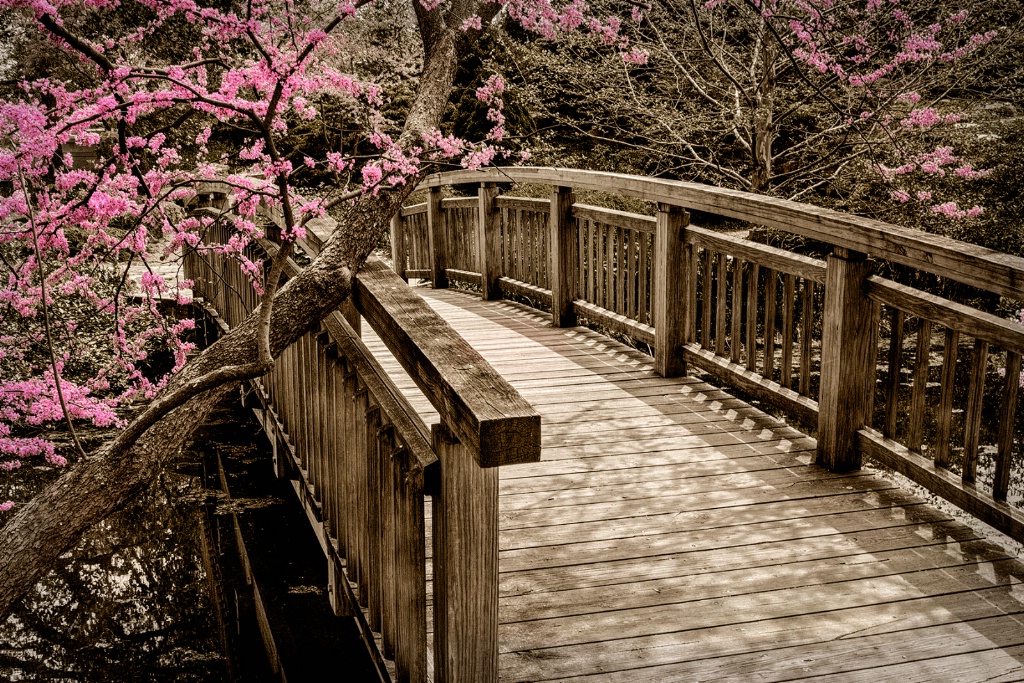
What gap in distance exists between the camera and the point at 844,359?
4.08 m

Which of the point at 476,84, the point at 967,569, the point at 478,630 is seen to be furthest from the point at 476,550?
the point at 476,84

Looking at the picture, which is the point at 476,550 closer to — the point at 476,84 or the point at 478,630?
the point at 478,630

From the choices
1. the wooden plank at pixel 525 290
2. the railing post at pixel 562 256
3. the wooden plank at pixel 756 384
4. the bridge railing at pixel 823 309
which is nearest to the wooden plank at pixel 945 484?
the bridge railing at pixel 823 309

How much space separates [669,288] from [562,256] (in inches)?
66.9

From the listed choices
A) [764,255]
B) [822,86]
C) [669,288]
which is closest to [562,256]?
[669,288]

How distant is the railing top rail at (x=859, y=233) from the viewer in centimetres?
321

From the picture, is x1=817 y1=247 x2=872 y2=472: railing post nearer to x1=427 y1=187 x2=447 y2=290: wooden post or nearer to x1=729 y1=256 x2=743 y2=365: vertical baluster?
x1=729 y1=256 x2=743 y2=365: vertical baluster

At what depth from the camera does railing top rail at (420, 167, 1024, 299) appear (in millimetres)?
3211

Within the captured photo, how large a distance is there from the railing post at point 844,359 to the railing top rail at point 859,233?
0.14 m

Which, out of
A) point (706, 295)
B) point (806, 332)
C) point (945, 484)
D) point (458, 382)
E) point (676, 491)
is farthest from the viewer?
point (706, 295)

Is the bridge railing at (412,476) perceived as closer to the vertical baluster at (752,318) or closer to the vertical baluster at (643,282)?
the vertical baluster at (752,318)

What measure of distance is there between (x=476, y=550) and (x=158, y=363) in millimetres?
10241

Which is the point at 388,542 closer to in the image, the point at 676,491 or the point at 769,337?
the point at 676,491

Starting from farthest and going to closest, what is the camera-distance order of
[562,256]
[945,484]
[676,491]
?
[562,256] < [676,491] < [945,484]
